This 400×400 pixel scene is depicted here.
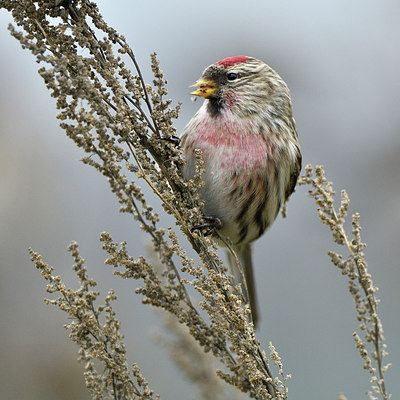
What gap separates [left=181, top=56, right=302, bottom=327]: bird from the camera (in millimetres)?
2164

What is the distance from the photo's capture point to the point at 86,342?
Answer: 52.8 inches

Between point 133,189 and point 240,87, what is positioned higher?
point 240,87

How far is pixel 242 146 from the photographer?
2.18 meters

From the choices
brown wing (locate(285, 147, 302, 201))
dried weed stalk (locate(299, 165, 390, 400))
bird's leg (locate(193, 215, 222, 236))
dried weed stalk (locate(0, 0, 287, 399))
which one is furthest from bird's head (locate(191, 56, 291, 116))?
dried weed stalk (locate(299, 165, 390, 400))

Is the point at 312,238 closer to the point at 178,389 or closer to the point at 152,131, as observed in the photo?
the point at 178,389

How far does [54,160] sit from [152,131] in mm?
2294

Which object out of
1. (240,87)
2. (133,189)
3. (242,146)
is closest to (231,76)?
(240,87)

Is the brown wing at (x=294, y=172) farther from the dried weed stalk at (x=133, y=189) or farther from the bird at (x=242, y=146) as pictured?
the dried weed stalk at (x=133, y=189)

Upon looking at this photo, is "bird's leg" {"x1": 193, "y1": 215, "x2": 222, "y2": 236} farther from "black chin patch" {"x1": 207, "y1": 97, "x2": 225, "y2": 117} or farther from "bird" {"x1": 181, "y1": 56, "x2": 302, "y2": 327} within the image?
"black chin patch" {"x1": 207, "y1": 97, "x2": 225, "y2": 117}

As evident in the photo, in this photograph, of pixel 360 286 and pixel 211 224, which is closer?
pixel 360 286

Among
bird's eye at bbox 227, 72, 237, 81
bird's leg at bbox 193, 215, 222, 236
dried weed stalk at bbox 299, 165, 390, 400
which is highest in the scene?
bird's eye at bbox 227, 72, 237, 81

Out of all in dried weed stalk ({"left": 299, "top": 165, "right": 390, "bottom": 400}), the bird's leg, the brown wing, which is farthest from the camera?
the brown wing

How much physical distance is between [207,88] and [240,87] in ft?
0.54

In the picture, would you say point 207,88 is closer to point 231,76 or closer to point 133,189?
point 231,76
